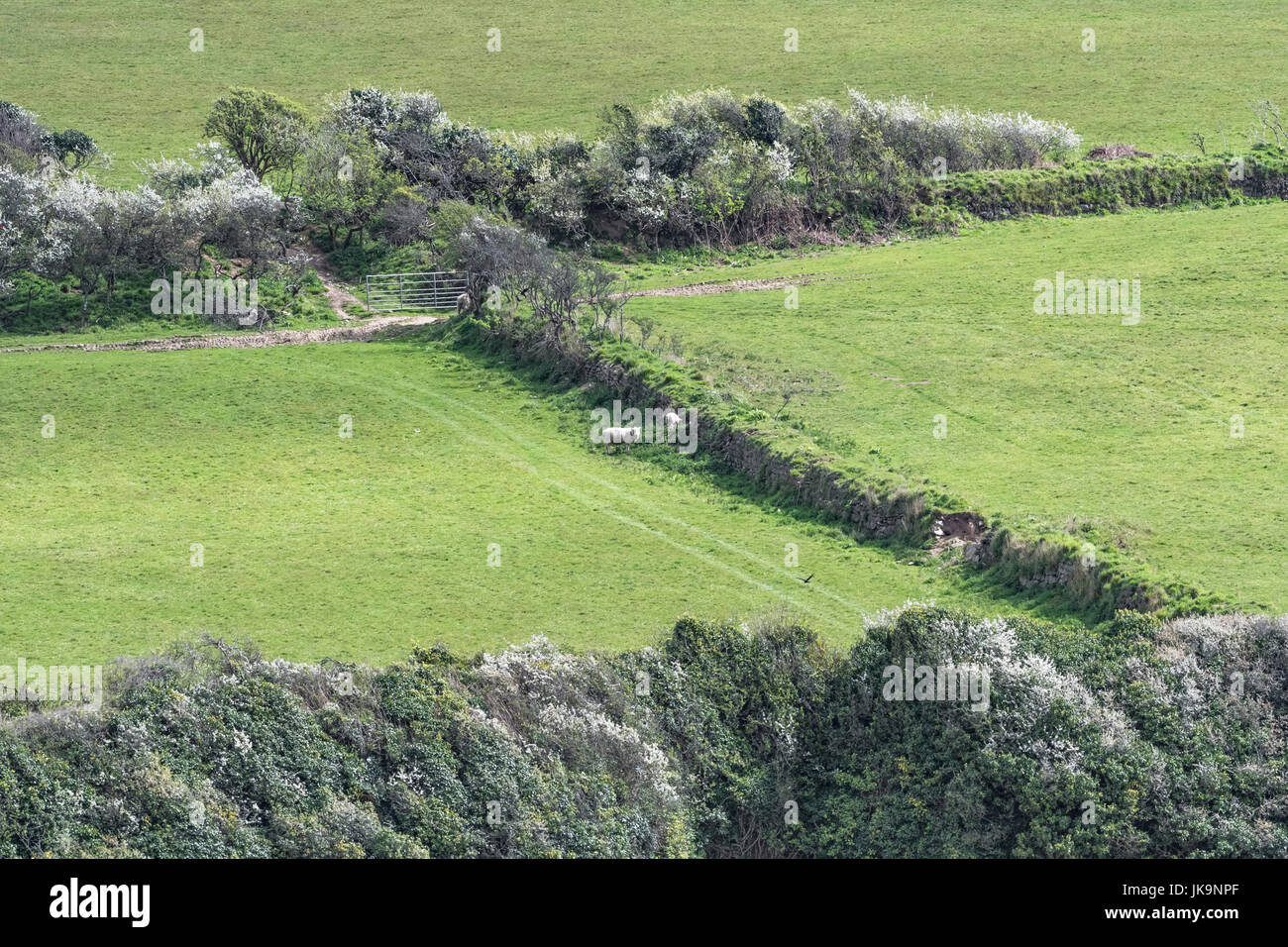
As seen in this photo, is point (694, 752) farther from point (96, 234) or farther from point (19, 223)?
point (19, 223)

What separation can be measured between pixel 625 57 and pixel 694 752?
254ft

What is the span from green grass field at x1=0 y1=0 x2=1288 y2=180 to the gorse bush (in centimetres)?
5941

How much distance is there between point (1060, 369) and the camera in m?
53.8

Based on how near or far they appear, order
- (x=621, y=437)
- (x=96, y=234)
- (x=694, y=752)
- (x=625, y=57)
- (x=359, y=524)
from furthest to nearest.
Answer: (x=625, y=57)
(x=96, y=234)
(x=621, y=437)
(x=359, y=524)
(x=694, y=752)

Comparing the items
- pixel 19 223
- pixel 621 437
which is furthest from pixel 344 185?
pixel 621 437

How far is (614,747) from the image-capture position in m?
29.6

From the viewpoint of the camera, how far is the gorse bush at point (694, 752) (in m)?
27.3

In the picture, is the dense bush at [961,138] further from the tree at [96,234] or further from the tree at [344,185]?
the tree at [96,234]

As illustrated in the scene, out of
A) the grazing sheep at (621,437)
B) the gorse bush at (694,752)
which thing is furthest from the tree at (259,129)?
the gorse bush at (694,752)

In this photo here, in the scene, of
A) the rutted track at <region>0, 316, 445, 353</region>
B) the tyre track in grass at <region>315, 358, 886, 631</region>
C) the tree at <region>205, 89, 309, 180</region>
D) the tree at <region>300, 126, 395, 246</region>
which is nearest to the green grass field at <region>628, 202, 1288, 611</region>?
the tyre track in grass at <region>315, 358, 886, 631</region>

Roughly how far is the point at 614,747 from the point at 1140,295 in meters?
39.1

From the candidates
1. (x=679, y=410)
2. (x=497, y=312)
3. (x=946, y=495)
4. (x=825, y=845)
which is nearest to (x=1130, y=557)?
(x=946, y=495)

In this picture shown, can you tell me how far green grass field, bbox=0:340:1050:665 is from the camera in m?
37.0
